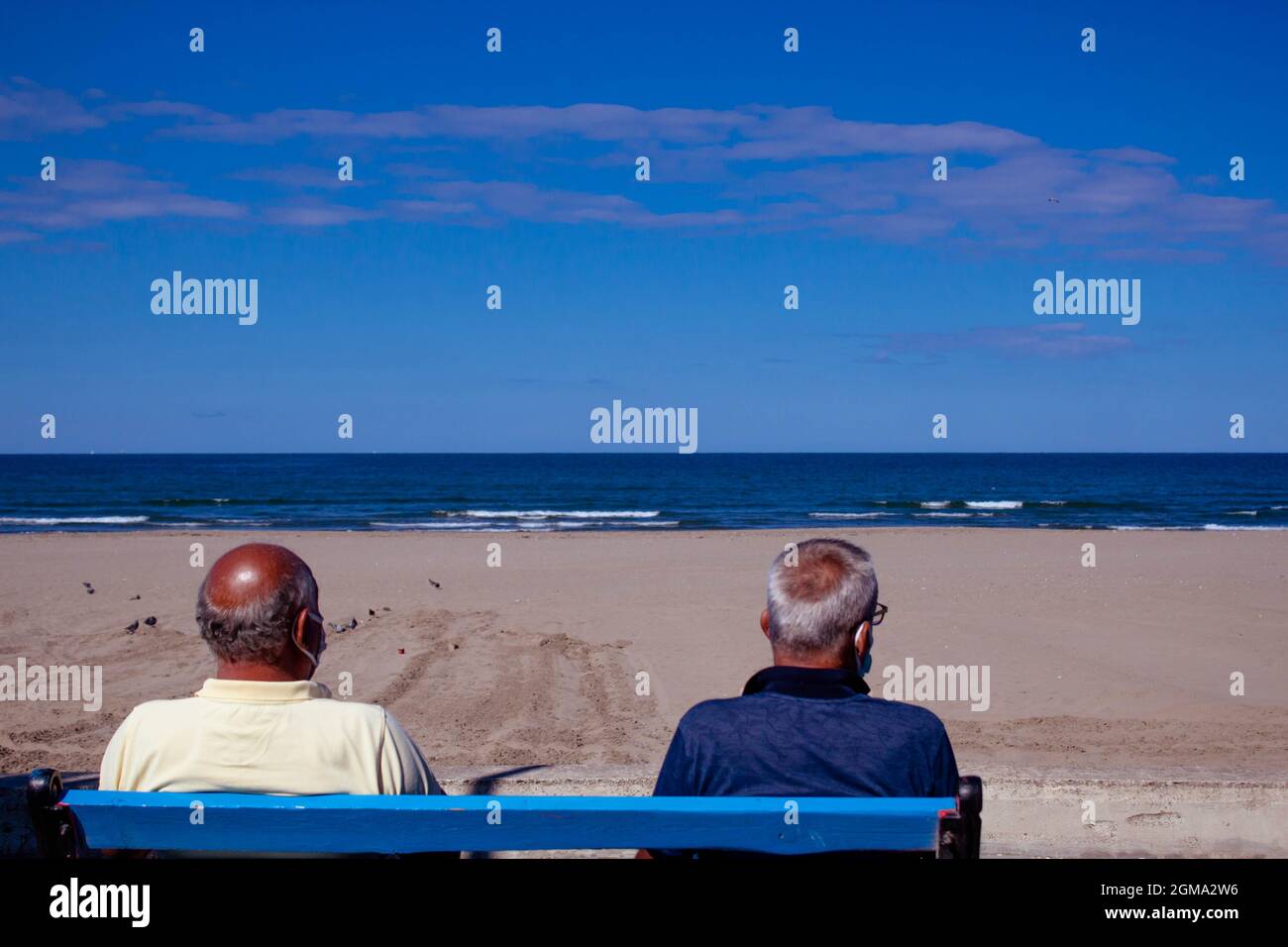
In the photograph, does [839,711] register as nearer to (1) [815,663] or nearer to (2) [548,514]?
(1) [815,663]

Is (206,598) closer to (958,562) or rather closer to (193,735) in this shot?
(193,735)

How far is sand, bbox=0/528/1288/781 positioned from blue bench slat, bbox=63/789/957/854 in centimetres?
206

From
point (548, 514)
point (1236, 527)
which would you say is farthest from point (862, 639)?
point (548, 514)

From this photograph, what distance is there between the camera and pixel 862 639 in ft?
7.63

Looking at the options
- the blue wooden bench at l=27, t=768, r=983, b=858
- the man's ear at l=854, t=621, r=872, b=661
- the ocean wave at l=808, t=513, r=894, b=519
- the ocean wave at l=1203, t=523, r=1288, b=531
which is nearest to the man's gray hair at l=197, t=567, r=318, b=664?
the blue wooden bench at l=27, t=768, r=983, b=858

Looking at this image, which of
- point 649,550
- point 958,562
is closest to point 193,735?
point 958,562

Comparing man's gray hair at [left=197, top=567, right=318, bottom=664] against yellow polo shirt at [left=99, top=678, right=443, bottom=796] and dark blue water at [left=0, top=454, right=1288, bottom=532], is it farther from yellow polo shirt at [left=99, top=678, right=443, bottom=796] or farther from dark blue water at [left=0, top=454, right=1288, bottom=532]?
dark blue water at [left=0, top=454, right=1288, bottom=532]

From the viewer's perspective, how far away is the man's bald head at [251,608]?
224 cm

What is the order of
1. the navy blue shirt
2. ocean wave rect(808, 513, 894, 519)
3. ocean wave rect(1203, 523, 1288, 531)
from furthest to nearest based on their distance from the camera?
ocean wave rect(808, 513, 894, 519) < ocean wave rect(1203, 523, 1288, 531) < the navy blue shirt

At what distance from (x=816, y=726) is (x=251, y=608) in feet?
4.04

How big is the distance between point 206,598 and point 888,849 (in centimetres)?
153

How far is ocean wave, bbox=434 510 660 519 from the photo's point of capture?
33188 millimetres

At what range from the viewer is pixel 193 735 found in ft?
7.16

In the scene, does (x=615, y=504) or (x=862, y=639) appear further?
(x=615, y=504)
